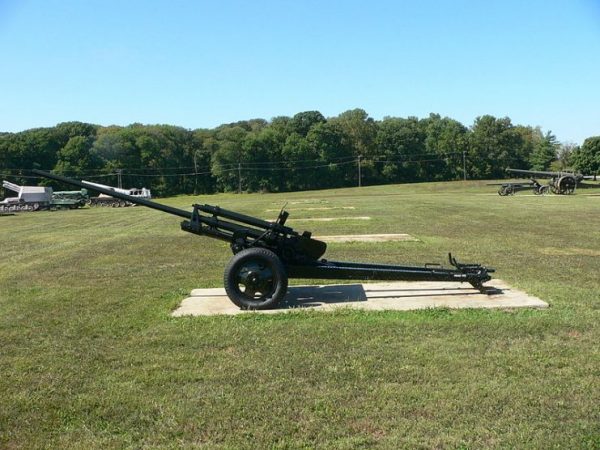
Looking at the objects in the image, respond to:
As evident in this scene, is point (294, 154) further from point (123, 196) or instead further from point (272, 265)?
point (272, 265)

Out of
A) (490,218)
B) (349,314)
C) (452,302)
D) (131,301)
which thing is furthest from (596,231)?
(131,301)

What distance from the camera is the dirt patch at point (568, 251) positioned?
10562 mm

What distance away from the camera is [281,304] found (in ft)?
20.9

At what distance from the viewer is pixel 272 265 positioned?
19.6 ft

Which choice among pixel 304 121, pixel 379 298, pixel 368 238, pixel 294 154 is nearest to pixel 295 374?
pixel 379 298

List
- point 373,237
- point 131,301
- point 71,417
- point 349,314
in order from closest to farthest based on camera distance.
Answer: point 71,417, point 349,314, point 131,301, point 373,237

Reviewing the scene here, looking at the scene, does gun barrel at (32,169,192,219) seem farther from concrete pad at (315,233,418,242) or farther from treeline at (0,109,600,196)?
treeline at (0,109,600,196)

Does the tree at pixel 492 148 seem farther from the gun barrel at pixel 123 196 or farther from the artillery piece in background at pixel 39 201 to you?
the gun barrel at pixel 123 196

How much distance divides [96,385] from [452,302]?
381 cm

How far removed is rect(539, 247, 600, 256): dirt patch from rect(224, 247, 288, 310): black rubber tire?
6572 mm

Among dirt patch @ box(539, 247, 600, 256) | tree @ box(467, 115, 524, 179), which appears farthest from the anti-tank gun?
tree @ box(467, 115, 524, 179)

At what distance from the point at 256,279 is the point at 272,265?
24 centimetres

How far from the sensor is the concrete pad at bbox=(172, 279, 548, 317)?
20.4 ft

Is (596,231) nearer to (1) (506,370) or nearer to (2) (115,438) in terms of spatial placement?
(1) (506,370)
